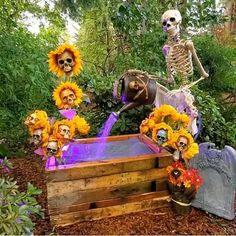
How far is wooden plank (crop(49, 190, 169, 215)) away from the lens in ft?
5.97

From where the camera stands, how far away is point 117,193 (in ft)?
6.24

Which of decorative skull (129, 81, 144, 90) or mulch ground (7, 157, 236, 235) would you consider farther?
decorative skull (129, 81, 144, 90)

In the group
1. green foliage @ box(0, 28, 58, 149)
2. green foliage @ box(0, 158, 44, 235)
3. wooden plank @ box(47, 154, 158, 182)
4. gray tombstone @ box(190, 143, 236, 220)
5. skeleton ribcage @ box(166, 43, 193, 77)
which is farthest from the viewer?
green foliage @ box(0, 28, 58, 149)

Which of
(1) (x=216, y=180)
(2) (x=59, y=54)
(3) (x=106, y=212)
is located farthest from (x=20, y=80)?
(1) (x=216, y=180)

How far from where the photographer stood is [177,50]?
2117 mm

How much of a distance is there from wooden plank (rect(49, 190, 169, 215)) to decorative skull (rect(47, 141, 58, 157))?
0.33 m

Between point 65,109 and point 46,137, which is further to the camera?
point 65,109

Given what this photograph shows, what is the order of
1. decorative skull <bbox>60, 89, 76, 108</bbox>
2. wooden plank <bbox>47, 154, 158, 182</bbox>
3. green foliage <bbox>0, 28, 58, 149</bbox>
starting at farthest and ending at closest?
green foliage <bbox>0, 28, 58, 149</bbox>
decorative skull <bbox>60, 89, 76, 108</bbox>
wooden plank <bbox>47, 154, 158, 182</bbox>

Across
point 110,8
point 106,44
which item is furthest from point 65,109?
point 106,44

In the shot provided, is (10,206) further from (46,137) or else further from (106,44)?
(106,44)

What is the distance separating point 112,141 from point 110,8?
2352 millimetres

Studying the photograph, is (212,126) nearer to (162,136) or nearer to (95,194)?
(162,136)

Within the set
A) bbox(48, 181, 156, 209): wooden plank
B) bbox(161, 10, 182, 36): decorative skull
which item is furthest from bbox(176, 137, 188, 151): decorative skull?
bbox(161, 10, 182, 36): decorative skull

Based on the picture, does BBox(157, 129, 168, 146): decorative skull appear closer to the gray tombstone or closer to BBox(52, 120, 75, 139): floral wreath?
the gray tombstone
